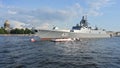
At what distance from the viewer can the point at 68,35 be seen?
4210 inches

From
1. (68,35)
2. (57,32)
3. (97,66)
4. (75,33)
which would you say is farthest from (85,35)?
(97,66)

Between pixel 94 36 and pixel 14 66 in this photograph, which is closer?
pixel 14 66

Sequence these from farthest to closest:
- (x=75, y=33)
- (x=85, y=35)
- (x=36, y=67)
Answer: (x=85, y=35), (x=75, y=33), (x=36, y=67)

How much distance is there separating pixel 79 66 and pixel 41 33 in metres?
71.1

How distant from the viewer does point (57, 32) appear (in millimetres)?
101125

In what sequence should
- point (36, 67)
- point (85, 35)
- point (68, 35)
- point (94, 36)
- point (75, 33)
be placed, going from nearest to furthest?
point (36, 67)
point (68, 35)
point (75, 33)
point (85, 35)
point (94, 36)

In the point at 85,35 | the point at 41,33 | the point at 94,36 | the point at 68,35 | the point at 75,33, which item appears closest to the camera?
the point at 41,33

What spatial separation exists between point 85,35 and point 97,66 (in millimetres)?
97989

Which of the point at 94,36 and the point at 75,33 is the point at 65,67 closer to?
the point at 75,33

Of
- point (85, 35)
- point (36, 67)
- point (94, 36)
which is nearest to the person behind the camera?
point (36, 67)

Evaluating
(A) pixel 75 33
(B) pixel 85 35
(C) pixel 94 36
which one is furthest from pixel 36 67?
(C) pixel 94 36

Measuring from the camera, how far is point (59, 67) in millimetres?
28484

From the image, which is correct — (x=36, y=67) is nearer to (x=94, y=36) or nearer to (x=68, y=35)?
(x=68, y=35)

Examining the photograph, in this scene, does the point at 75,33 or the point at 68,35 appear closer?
the point at 68,35
